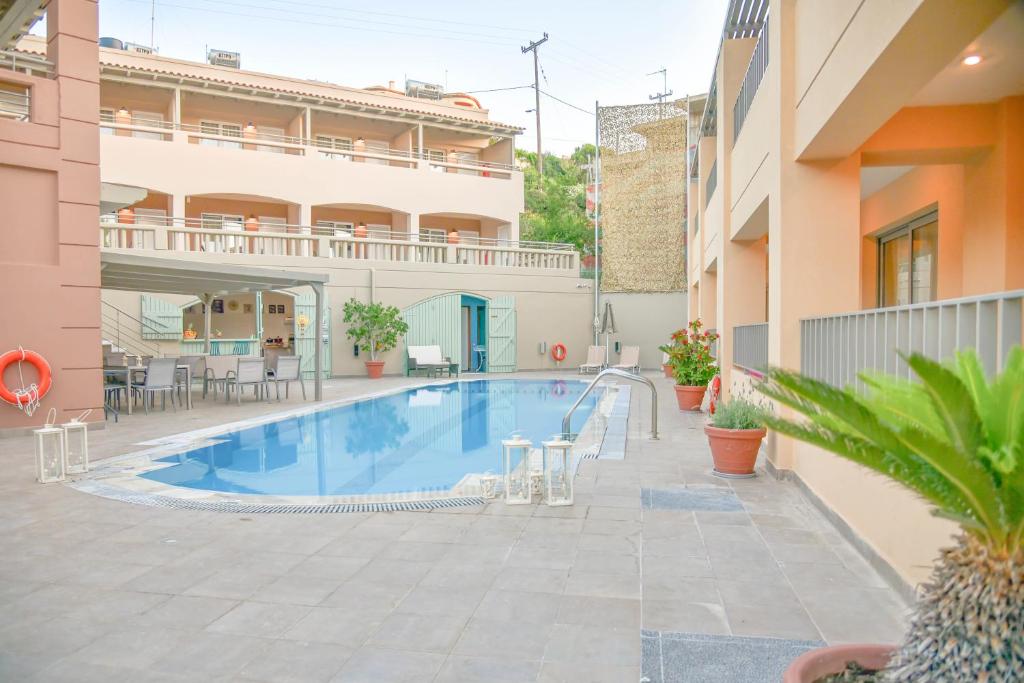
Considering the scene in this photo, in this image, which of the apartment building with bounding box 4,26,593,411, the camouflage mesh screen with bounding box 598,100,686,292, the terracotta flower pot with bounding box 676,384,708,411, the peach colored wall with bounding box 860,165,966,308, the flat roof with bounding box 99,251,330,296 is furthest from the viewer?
the camouflage mesh screen with bounding box 598,100,686,292

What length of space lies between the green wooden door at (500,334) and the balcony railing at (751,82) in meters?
11.0

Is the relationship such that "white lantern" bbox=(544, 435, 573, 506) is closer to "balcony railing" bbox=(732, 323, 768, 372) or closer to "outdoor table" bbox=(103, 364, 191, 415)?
"balcony railing" bbox=(732, 323, 768, 372)

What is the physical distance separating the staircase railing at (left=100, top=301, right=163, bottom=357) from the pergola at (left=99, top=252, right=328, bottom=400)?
67 cm

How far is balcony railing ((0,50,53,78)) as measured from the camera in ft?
28.5

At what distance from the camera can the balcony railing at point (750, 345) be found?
25.2ft

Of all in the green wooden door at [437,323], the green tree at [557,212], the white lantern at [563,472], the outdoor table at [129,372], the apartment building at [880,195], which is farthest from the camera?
the green tree at [557,212]

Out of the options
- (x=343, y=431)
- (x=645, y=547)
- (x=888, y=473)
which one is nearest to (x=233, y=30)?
(x=343, y=431)

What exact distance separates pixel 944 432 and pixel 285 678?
241 cm

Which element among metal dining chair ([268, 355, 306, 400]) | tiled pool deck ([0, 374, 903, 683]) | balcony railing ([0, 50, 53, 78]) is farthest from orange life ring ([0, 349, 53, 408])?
metal dining chair ([268, 355, 306, 400])

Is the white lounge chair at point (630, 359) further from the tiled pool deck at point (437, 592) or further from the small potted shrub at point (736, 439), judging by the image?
the tiled pool deck at point (437, 592)

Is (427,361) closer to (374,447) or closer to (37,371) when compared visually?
(374,447)

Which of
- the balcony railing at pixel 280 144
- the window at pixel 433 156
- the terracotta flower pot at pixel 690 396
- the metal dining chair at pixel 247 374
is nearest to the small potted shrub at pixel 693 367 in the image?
the terracotta flower pot at pixel 690 396

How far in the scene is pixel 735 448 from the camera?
6168mm

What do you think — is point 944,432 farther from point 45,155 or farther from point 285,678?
point 45,155
